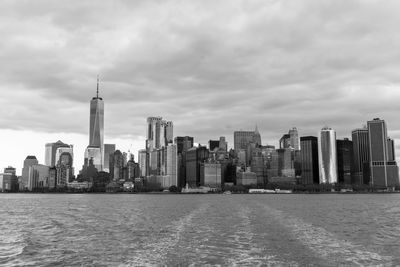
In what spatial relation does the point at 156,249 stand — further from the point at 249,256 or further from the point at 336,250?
the point at 336,250

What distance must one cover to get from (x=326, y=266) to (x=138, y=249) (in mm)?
16978

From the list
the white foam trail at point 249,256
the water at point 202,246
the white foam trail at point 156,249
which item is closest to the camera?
the white foam trail at point 249,256

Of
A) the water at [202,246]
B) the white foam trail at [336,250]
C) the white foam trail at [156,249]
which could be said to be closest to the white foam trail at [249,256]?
the water at [202,246]

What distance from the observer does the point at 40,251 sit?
142ft

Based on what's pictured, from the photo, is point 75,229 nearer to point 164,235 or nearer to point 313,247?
point 164,235

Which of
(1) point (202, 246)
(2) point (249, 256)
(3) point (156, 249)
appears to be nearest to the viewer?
(2) point (249, 256)

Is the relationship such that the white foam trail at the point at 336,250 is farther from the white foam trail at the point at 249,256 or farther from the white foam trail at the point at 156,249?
the white foam trail at the point at 156,249

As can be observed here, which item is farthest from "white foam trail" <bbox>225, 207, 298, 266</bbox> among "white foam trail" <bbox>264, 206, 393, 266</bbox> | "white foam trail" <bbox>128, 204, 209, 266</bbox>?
"white foam trail" <bbox>128, 204, 209, 266</bbox>

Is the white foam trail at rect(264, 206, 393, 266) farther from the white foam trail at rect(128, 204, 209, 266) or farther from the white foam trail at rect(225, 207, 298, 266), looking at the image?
the white foam trail at rect(128, 204, 209, 266)

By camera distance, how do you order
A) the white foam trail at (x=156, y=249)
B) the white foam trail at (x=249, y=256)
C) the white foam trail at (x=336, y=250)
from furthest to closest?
the white foam trail at (x=156, y=249), the white foam trail at (x=336, y=250), the white foam trail at (x=249, y=256)

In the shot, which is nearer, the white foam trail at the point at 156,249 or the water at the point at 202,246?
the white foam trail at the point at 156,249

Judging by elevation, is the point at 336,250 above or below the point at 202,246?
below

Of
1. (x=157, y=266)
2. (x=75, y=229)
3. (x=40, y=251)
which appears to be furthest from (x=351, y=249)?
(x=75, y=229)

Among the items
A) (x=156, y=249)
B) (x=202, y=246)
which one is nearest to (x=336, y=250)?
(x=202, y=246)
